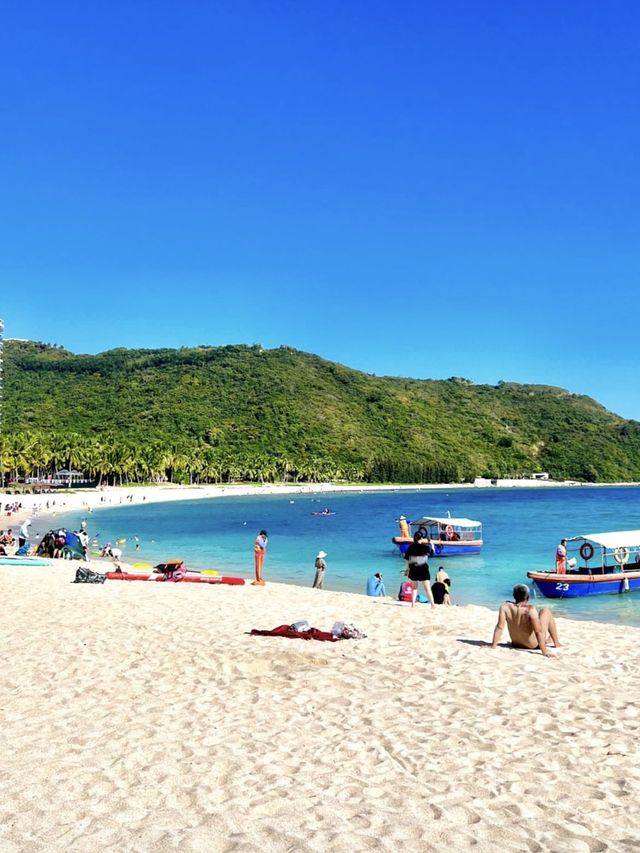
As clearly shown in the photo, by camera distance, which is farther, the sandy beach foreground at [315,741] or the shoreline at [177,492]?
the shoreline at [177,492]

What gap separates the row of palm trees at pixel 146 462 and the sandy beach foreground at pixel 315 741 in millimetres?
104262

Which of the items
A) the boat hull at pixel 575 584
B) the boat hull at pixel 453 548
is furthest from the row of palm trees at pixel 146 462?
the boat hull at pixel 575 584

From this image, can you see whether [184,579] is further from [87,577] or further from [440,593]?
[440,593]

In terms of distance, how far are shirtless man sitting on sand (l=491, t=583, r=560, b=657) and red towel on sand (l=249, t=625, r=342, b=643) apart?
2.65 metres

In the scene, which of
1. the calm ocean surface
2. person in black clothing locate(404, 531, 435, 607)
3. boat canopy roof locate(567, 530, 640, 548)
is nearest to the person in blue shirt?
the calm ocean surface

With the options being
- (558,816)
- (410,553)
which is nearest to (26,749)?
(558,816)

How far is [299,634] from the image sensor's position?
11.9 metres

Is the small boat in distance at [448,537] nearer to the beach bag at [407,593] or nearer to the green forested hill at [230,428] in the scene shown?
the beach bag at [407,593]

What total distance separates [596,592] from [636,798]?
64.7 ft

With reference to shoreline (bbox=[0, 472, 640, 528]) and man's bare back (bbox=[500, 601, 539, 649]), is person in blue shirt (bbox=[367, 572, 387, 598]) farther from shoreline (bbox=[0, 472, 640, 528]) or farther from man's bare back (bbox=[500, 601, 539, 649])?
shoreline (bbox=[0, 472, 640, 528])

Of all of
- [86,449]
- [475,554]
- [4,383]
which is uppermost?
[4,383]

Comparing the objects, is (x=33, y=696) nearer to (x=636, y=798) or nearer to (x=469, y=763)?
(x=469, y=763)

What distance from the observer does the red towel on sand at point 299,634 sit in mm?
11727

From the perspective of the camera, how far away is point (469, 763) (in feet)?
21.4
